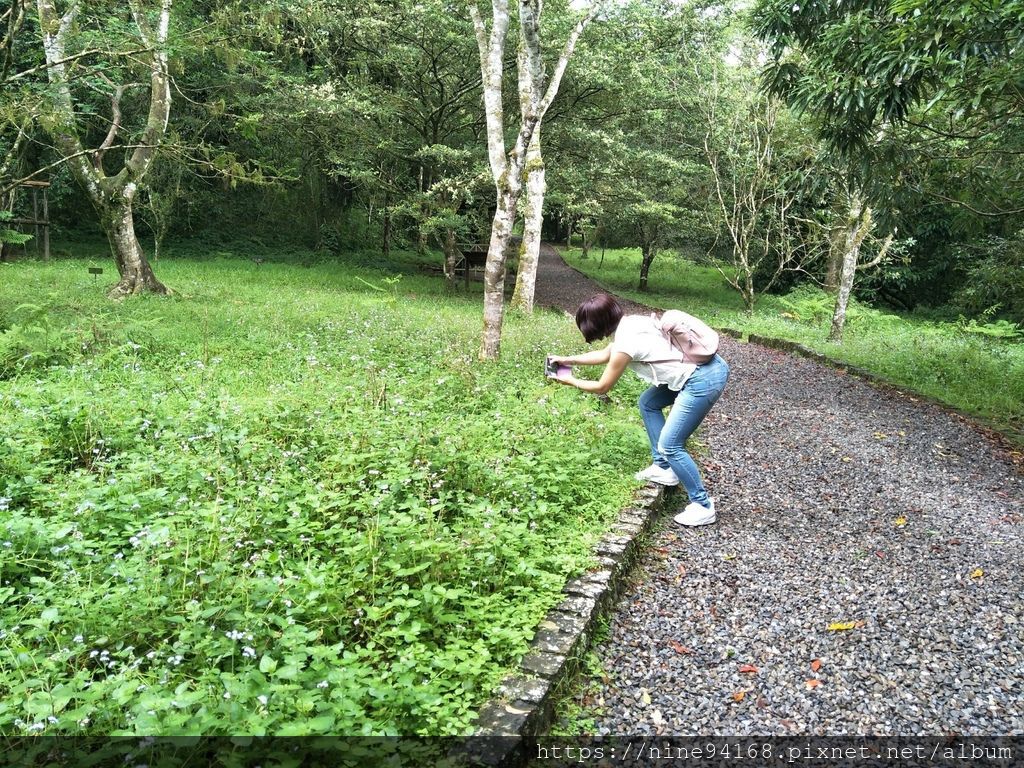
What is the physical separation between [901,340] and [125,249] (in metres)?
16.6

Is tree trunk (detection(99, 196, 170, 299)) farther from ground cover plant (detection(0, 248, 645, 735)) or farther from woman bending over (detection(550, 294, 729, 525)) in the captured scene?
woman bending over (detection(550, 294, 729, 525))

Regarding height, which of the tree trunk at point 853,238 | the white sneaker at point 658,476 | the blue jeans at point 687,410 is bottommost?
the white sneaker at point 658,476

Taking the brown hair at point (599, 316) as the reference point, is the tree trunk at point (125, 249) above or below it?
below

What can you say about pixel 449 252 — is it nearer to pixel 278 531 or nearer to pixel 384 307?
pixel 384 307

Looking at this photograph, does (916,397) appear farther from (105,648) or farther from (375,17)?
(375,17)

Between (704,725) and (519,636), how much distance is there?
926 millimetres

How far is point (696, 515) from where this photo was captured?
5016mm

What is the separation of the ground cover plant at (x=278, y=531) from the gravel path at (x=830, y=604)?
2.09 ft

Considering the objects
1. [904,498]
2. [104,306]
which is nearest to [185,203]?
[104,306]

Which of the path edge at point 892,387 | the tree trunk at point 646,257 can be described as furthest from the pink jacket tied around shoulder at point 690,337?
the tree trunk at point 646,257

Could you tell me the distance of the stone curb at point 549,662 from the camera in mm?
2521

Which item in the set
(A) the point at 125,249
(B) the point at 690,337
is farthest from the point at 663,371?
(A) the point at 125,249

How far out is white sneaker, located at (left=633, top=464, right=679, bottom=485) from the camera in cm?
539

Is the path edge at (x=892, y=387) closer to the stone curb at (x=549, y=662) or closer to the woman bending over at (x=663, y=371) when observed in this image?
the woman bending over at (x=663, y=371)
